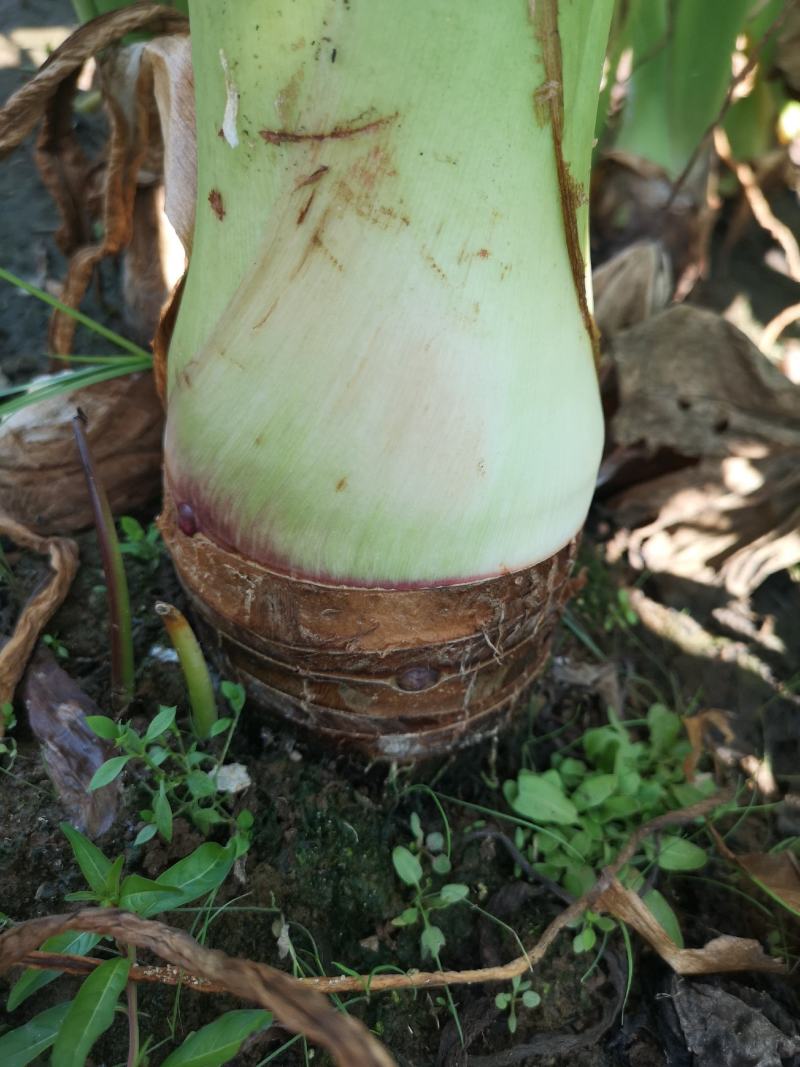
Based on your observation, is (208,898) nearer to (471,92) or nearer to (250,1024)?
(250,1024)

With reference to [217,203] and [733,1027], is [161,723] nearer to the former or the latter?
[217,203]

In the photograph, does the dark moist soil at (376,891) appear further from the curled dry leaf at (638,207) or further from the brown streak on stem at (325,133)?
the curled dry leaf at (638,207)

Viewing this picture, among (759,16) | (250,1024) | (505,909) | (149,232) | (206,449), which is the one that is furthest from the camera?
(759,16)

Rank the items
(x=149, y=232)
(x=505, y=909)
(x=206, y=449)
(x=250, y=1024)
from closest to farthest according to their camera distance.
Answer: (x=250, y=1024) → (x=206, y=449) → (x=505, y=909) → (x=149, y=232)

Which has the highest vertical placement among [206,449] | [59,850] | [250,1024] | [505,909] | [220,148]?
[220,148]

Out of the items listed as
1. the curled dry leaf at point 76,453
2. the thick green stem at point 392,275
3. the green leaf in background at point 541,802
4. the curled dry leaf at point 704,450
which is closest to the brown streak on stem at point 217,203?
the thick green stem at point 392,275

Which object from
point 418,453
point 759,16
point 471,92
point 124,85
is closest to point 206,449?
point 418,453
